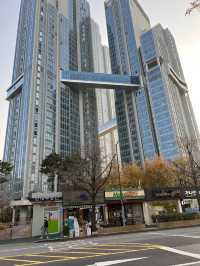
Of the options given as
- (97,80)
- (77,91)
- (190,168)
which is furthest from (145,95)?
(190,168)

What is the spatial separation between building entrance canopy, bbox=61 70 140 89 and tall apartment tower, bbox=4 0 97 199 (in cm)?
451

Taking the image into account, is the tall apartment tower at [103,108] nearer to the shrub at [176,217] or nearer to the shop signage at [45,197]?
the shop signage at [45,197]

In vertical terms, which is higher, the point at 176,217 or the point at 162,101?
the point at 162,101

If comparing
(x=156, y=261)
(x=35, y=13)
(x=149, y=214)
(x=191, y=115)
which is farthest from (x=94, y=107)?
(x=156, y=261)

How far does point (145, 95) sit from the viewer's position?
109 metres

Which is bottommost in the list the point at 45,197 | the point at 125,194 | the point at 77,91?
the point at 125,194

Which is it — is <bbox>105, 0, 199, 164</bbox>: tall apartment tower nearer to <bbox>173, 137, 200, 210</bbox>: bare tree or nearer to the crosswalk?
<bbox>173, 137, 200, 210</bbox>: bare tree

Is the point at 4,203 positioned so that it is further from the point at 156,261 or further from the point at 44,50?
the point at 44,50

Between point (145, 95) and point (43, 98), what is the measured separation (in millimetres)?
52213

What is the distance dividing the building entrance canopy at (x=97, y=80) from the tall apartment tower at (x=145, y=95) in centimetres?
677

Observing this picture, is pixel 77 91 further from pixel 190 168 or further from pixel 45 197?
pixel 45 197

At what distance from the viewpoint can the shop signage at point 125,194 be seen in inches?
1093

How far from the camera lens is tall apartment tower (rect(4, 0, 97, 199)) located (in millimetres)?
76875

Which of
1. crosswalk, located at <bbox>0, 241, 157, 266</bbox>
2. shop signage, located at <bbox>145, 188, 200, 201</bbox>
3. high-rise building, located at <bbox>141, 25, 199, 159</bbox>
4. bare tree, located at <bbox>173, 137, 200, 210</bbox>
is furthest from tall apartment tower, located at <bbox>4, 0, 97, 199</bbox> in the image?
crosswalk, located at <bbox>0, 241, 157, 266</bbox>
